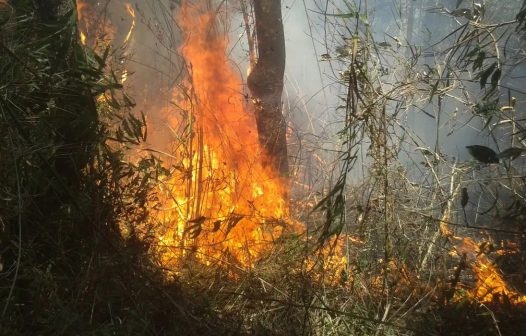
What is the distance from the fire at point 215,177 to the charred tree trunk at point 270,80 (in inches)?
7.8

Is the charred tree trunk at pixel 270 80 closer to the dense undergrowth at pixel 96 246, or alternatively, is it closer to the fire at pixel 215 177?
the fire at pixel 215 177

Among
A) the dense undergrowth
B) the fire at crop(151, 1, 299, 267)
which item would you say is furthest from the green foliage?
the fire at crop(151, 1, 299, 267)

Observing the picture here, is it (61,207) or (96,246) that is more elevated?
(61,207)

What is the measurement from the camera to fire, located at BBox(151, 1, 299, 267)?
3686 millimetres

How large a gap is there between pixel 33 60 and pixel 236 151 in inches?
103

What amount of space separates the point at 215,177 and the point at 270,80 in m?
1.46

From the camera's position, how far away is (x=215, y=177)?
409 cm

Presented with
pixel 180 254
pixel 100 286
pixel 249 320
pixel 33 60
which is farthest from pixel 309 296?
pixel 33 60

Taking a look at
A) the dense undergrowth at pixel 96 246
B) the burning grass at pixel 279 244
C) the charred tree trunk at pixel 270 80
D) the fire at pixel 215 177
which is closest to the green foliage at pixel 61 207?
the dense undergrowth at pixel 96 246


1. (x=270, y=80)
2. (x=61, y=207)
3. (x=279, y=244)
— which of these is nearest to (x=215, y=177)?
(x=279, y=244)

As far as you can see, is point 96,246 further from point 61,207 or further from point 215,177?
point 215,177

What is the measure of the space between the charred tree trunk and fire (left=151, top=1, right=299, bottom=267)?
199 millimetres

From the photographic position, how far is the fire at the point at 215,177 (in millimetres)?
3686

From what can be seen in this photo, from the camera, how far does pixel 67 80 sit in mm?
2465
